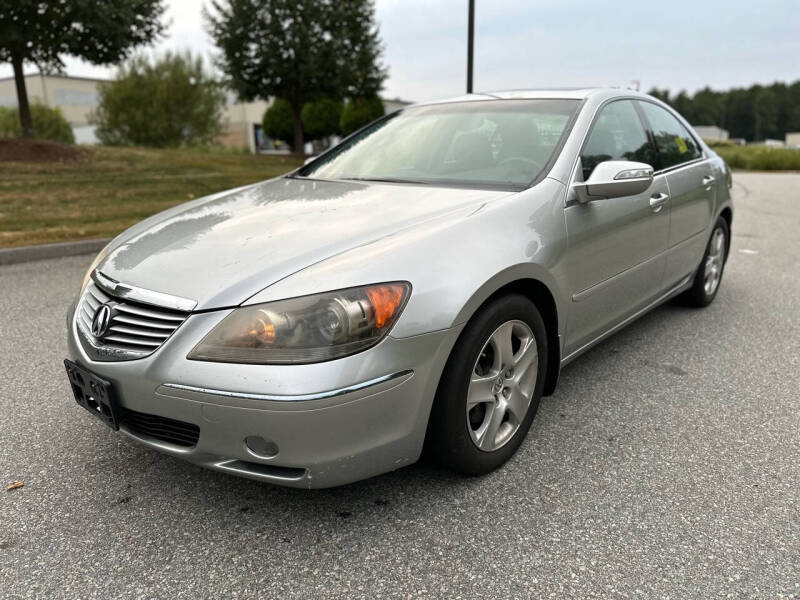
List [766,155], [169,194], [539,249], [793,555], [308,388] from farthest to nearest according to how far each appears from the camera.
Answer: [766,155], [169,194], [539,249], [793,555], [308,388]

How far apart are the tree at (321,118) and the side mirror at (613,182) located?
29624mm

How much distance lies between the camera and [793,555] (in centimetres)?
204

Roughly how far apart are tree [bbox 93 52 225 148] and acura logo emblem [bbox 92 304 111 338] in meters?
28.7

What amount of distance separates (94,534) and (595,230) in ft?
7.69

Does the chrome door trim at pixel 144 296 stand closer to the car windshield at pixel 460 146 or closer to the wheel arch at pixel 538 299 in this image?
the wheel arch at pixel 538 299

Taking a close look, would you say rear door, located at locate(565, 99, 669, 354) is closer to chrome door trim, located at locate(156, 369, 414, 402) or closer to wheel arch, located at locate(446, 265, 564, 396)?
wheel arch, located at locate(446, 265, 564, 396)

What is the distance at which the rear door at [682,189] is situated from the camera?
12.5 feet

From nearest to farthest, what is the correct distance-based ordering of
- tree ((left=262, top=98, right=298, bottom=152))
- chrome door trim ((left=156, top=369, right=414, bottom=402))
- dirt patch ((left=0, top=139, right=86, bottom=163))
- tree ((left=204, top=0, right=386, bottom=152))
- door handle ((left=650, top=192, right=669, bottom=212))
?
chrome door trim ((left=156, top=369, right=414, bottom=402))
door handle ((left=650, top=192, right=669, bottom=212))
dirt patch ((left=0, top=139, right=86, bottom=163))
tree ((left=204, top=0, right=386, bottom=152))
tree ((left=262, top=98, right=298, bottom=152))

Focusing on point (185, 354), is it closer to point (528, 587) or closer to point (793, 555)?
point (528, 587)

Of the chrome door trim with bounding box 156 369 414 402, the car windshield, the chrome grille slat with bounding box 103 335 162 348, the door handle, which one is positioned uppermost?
the car windshield

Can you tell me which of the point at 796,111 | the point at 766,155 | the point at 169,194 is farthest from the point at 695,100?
the point at 169,194

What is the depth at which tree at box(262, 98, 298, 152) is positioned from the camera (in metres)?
30.6

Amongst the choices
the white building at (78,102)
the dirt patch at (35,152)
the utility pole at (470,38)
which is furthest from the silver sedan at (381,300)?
the white building at (78,102)

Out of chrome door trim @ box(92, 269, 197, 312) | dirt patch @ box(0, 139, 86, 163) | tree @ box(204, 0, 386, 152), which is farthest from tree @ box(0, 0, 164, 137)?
chrome door trim @ box(92, 269, 197, 312)
